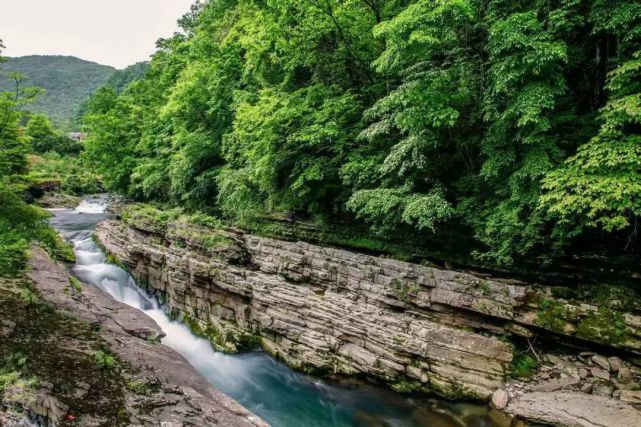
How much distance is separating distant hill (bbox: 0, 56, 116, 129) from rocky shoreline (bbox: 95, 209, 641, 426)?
124 metres

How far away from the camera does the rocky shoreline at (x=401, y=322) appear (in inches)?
A: 321

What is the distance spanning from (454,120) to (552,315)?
17.8 ft

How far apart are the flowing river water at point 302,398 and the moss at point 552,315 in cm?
265

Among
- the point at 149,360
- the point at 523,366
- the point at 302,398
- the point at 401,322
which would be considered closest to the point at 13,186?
the point at 149,360

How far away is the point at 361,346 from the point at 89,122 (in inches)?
1049

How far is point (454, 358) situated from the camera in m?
9.50

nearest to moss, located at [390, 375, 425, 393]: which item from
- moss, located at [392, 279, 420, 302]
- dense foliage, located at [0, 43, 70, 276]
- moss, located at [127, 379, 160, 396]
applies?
moss, located at [392, 279, 420, 302]

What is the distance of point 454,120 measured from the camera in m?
8.88

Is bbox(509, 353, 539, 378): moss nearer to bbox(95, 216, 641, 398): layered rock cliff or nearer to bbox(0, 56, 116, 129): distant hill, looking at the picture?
bbox(95, 216, 641, 398): layered rock cliff

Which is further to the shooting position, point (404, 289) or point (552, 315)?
point (404, 289)

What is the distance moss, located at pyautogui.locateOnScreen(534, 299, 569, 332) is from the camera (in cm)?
860

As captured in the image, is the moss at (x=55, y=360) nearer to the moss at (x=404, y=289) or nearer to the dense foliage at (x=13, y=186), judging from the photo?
the dense foliage at (x=13, y=186)

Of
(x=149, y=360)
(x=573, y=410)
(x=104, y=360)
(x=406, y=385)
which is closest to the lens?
(x=573, y=410)

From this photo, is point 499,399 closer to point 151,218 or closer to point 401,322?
point 401,322
